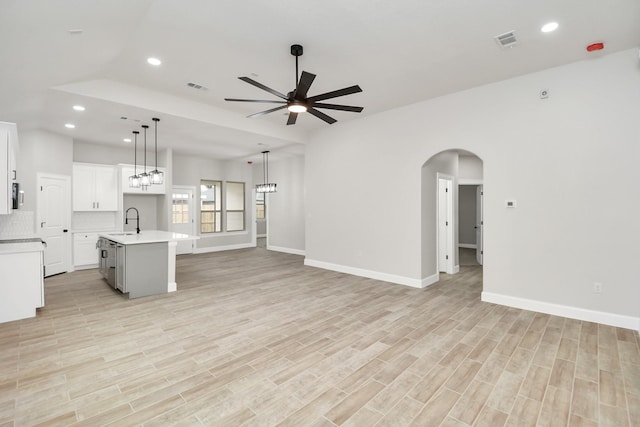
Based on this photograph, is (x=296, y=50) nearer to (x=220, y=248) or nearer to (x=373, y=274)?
(x=373, y=274)

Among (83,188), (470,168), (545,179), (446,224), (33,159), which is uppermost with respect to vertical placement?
(470,168)

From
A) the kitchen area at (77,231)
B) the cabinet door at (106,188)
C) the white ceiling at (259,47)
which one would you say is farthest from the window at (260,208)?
the white ceiling at (259,47)

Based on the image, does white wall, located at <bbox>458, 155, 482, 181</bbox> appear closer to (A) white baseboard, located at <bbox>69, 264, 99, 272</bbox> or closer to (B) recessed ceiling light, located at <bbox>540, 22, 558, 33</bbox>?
(B) recessed ceiling light, located at <bbox>540, 22, 558, 33</bbox>

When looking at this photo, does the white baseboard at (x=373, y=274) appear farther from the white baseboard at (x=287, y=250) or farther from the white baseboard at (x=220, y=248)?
the white baseboard at (x=220, y=248)

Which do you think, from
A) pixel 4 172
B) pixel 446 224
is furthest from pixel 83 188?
pixel 446 224

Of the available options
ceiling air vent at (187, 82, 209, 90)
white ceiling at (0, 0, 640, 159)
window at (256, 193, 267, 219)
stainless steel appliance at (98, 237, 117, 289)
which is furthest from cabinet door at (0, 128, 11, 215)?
window at (256, 193, 267, 219)

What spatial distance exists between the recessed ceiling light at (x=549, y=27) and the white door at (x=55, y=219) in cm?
846

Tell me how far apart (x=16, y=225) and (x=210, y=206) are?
528 cm

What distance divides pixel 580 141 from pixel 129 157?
9.31 m

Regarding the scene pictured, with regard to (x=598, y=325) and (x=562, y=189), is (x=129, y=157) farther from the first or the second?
(x=598, y=325)

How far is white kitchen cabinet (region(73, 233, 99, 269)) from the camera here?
664cm

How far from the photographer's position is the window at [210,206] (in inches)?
390

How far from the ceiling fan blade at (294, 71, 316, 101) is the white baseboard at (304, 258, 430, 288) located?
3725 millimetres

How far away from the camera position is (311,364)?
273 centimetres
